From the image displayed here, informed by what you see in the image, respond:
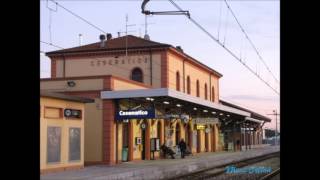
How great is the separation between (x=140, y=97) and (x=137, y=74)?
12560 mm

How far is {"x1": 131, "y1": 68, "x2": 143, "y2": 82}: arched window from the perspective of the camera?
39.2 meters

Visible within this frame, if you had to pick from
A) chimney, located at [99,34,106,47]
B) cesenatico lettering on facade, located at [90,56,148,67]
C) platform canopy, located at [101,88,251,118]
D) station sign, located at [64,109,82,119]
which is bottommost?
station sign, located at [64,109,82,119]

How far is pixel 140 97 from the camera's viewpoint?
88.2 feet

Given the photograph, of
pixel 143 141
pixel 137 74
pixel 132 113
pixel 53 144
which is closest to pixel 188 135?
pixel 137 74

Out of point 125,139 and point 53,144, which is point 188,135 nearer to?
point 125,139

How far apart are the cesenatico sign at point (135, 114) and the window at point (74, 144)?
3465 mm

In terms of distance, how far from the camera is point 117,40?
43.2 meters

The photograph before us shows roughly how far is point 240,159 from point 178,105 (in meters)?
8.40

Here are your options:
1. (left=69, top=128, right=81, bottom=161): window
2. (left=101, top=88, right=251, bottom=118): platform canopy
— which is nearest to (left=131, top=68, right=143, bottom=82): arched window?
(left=101, top=88, right=251, bottom=118): platform canopy

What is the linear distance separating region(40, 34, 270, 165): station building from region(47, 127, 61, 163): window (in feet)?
16.0

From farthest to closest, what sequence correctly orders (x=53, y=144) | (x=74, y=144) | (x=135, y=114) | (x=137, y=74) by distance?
1. (x=137, y=74)
2. (x=135, y=114)
3. (x=74, y=144)
4. (x=53, y=144)

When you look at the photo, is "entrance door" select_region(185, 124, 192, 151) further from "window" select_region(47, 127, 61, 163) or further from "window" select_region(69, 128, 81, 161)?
"window" select_region(47, 127, 61, 163)

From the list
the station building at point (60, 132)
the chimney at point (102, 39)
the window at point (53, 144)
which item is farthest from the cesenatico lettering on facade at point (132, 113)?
the chimney at point (102, 39)
